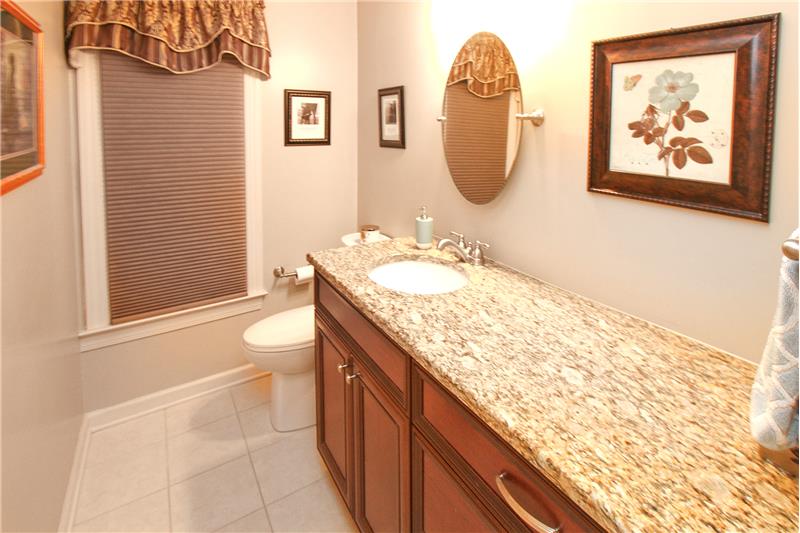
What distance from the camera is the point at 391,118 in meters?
2.45

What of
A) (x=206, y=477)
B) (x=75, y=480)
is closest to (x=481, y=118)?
(x=206, y=477)

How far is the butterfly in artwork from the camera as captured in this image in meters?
1.24

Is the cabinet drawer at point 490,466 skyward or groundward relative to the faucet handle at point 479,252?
groundward

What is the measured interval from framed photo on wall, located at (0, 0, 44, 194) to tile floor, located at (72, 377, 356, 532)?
1339mm

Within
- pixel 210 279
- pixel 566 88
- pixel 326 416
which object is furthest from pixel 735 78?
pixel 210 279

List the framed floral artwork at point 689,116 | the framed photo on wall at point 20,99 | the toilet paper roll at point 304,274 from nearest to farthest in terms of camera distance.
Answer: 1. the framed floral artwork at point 689,116
2. the framed photo on wall at point 20,99
3. the toilet paper roll at point 304,274

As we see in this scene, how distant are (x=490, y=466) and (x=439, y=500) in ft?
0.90

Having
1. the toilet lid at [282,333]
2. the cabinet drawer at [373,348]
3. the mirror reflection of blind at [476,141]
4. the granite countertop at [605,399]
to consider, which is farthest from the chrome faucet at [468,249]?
the toilet lid at [282,333]

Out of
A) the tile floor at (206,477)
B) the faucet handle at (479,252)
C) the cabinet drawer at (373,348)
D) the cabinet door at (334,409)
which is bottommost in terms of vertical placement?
the tile floor at (206,477)

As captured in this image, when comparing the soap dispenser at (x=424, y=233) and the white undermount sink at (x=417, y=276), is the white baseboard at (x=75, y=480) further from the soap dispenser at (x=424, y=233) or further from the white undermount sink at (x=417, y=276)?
the soap dispenser at (x=424, y=233)

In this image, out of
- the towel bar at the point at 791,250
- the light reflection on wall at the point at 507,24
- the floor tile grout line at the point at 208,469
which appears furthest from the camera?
the floor tile grout line at the point at 208,469

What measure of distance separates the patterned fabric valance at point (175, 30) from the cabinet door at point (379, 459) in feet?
5.61

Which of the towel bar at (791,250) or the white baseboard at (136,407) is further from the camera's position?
the white baseboard at (136,407)

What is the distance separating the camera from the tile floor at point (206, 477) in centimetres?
187
